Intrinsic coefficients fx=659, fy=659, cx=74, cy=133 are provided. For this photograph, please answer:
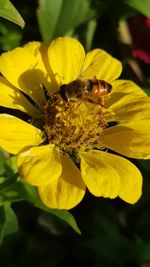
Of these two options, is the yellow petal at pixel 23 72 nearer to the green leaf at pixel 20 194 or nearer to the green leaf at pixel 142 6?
the green leaf at pixel 20 194

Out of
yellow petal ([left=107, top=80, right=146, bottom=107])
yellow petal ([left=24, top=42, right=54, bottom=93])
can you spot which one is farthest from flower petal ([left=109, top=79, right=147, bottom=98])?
yellow petal ([left=24, top=42, right=54, bottom=93])

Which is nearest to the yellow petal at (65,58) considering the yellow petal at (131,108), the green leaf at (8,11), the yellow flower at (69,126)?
the yellow flower at (69,126)

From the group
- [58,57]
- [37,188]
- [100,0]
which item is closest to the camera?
[37,188]

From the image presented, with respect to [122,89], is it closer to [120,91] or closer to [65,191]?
[120,91]

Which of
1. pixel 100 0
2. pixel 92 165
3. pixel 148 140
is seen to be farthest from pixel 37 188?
pixel 100 0

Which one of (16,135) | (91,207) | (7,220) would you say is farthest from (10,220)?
(91,207)

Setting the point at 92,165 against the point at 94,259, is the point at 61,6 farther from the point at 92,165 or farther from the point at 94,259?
the point at 94,259
